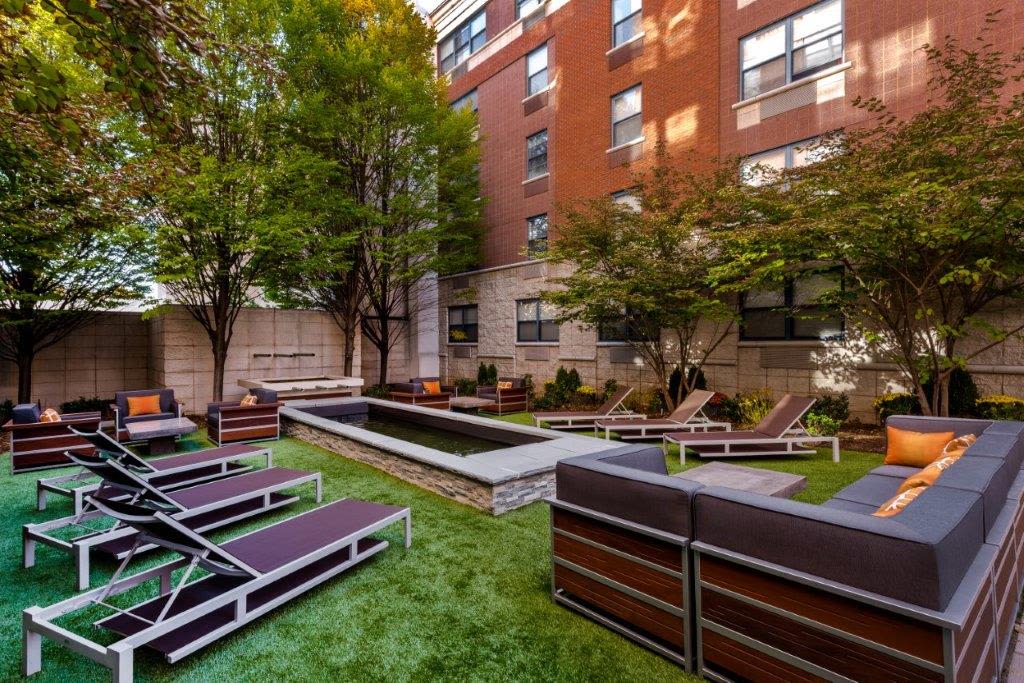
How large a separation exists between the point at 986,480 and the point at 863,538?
1.50 m

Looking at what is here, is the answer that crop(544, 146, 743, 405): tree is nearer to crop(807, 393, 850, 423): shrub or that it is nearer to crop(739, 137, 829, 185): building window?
crop(739, 137, 829, 185): building window

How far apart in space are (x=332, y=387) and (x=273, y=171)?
19.0ft

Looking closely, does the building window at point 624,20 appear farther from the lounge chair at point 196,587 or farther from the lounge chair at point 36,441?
the lounge chair at point 36,441

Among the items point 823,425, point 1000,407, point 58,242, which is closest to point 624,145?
point 823,425

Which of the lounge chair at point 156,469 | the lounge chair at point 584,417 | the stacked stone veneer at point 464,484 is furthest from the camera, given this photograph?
the lounge chair at point 584,417

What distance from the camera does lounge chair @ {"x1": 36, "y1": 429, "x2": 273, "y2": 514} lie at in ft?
15.9

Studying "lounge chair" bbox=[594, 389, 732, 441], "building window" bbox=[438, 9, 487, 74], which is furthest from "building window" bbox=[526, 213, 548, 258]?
"lounge chair" bbox=[594, 389, 732, 441]

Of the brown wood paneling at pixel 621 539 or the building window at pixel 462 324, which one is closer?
the brown wood paneling at pixel 621 539

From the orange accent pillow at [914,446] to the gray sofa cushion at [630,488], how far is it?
3471 millimetres

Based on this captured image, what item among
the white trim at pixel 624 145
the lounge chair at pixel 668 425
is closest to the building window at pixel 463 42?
the white trim at pixel 624 145

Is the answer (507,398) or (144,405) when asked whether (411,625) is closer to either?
(144,405)

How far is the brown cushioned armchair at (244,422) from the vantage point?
8.81 m

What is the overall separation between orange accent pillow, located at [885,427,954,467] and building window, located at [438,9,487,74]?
2024cm

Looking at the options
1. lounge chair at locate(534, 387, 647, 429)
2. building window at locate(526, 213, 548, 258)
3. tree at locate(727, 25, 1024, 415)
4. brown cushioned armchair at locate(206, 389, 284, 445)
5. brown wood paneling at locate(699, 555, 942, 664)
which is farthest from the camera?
building window at locate(526, 213, 548, 258)
